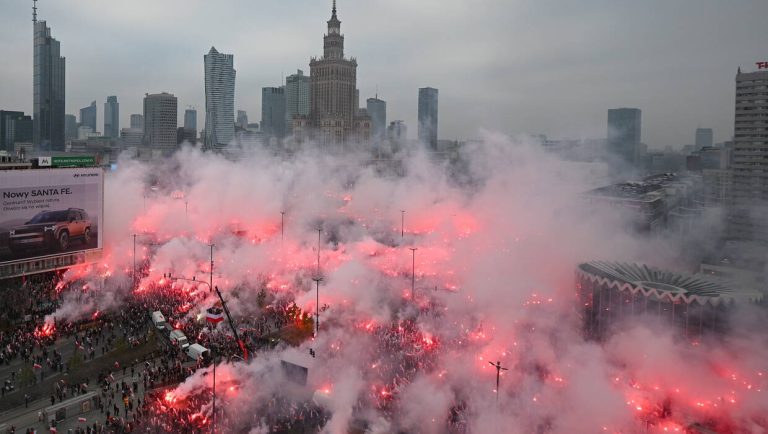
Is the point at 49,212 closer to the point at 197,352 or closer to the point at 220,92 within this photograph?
the point at 197,352

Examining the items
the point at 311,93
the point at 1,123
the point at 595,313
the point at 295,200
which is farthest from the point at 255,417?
the point at 1,123

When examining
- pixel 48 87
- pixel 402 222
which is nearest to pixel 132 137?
pixel 48 87

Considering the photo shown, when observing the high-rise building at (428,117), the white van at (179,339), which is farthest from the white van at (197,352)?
the high-rise building at (428,117)

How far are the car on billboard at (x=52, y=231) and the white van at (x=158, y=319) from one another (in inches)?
390

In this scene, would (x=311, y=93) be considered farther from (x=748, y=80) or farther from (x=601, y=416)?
(x=601, y=416)

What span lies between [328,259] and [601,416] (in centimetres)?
2273

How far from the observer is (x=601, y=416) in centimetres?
1703

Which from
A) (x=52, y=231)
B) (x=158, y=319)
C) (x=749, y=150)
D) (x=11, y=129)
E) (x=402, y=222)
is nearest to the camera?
(x=158, y=319)

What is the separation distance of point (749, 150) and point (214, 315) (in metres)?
51.8

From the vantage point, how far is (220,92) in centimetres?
17788

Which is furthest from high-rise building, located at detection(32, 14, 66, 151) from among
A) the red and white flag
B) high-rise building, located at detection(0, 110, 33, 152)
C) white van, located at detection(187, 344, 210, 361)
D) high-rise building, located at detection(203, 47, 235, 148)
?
white van, located at detection(187, 344, 210, 361)

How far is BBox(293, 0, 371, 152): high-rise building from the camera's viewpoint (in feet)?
299

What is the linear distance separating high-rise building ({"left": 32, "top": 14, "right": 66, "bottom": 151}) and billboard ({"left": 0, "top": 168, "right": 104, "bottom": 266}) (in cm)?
12726

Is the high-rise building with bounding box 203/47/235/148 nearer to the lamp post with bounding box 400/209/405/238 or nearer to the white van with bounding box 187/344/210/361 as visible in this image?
the lamp post with bounding box 400/209/405/238
